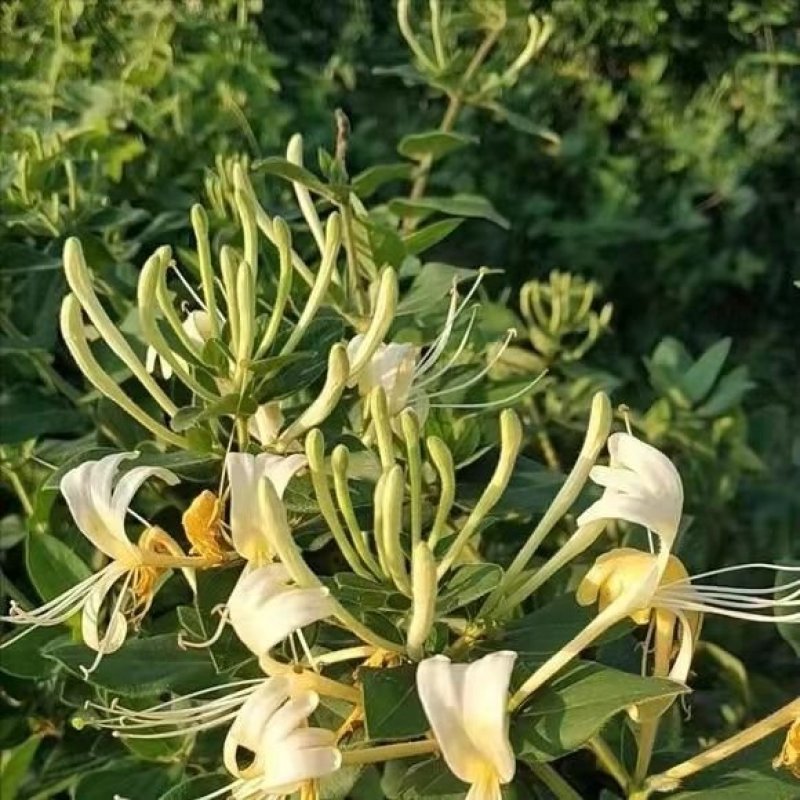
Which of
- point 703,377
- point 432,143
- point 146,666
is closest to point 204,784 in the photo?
point 146,666

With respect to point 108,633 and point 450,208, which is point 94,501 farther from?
point 450,208

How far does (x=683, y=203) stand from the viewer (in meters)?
2.70

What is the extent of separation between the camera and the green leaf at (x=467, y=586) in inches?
24.2

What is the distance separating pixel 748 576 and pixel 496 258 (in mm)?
1123

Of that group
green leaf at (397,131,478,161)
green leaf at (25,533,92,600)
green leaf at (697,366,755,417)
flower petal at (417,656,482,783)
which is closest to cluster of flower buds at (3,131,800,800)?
flower petal at (417,656,482,783)

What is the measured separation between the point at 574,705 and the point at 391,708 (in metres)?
0.08

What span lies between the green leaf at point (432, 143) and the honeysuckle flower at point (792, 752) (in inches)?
23.3

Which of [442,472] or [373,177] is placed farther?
[373,177]

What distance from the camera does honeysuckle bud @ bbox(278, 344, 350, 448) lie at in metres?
0.66

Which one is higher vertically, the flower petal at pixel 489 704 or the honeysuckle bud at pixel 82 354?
the honeysuckle bud at pixel 82 354

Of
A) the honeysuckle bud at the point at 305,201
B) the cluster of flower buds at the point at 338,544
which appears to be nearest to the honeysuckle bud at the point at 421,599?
the cluster of flower buds at the point at 338,544

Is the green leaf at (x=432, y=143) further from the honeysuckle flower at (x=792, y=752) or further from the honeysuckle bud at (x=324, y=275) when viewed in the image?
the honeysuckle flower at (x=792, y=752)

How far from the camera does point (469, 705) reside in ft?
1.73

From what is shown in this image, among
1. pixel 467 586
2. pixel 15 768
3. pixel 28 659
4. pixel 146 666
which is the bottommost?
pixel 15 768
